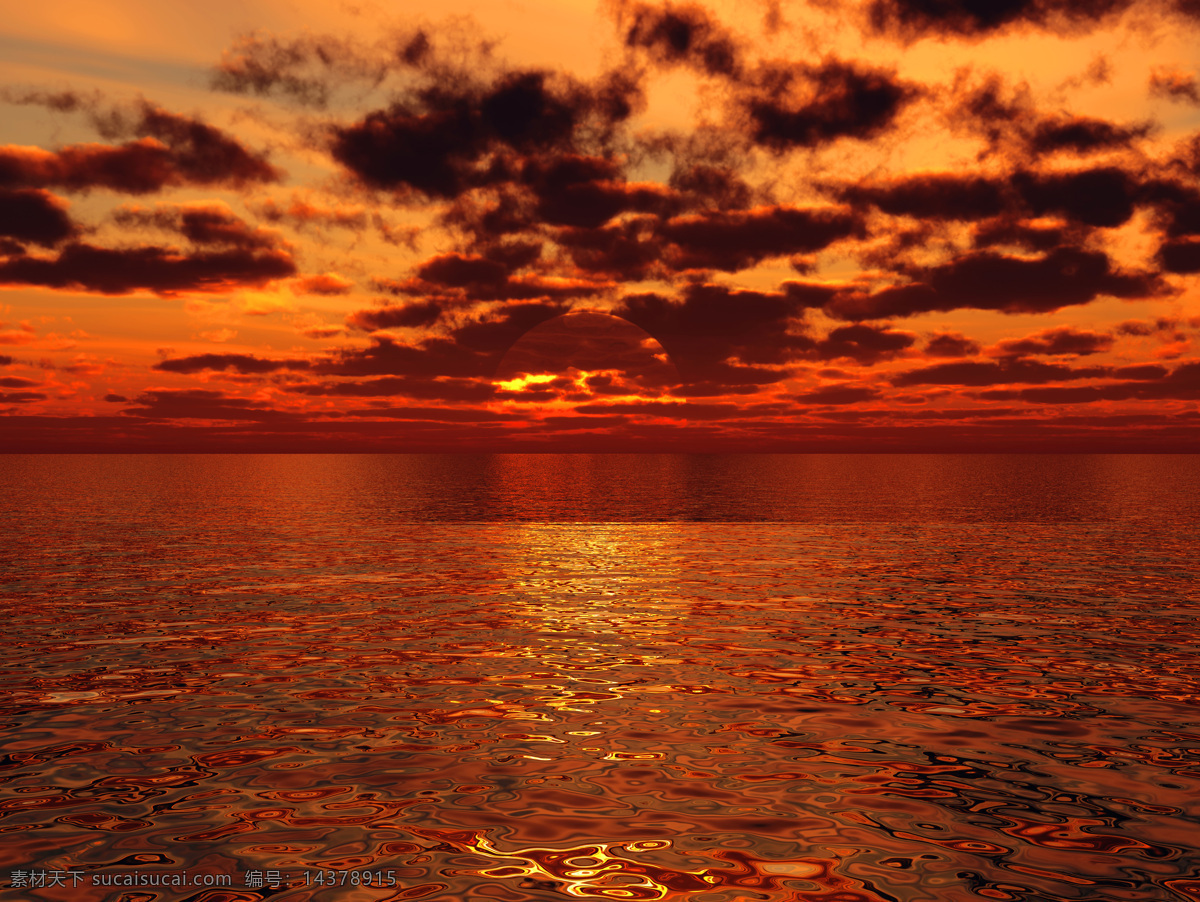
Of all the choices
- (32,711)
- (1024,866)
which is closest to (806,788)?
(1024,866)

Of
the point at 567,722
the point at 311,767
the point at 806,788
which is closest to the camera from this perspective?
the point at 806,788

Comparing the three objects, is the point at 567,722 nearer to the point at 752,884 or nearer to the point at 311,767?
the point at 311,767

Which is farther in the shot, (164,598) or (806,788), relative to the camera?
(164,598)

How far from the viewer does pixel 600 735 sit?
16.8m

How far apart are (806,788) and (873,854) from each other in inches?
95.2

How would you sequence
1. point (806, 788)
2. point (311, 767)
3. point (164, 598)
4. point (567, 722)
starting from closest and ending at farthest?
point (806, 788), point (311, 767), point (567, 722), point (164, 598)

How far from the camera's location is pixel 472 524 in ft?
240

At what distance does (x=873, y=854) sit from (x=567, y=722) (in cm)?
746

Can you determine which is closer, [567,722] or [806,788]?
[806,788]

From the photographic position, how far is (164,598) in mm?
34406

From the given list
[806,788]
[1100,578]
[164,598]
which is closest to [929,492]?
[1100,578]

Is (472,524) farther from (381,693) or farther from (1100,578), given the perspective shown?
(381,693)

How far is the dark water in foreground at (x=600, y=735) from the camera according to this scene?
11.2 m

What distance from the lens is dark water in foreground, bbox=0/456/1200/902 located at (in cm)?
1116
